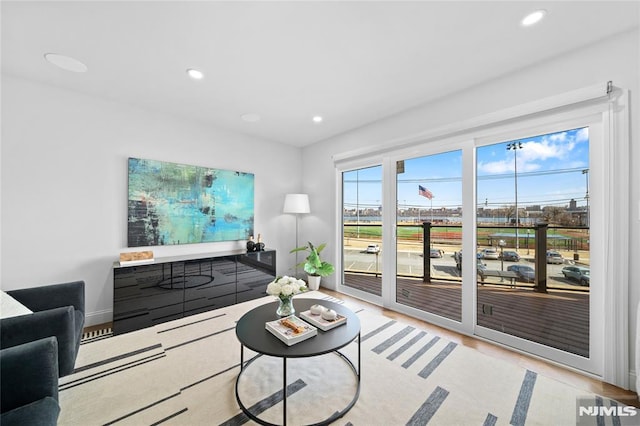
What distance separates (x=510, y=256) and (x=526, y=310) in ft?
1.68

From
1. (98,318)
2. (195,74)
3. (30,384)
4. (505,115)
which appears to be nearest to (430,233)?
(505,115)

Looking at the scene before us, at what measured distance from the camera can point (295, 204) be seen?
4145 mm

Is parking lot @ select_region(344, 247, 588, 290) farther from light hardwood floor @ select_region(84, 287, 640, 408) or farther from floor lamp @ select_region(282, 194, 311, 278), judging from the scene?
floor lamp @ select_region(282, 194, 311, 278)

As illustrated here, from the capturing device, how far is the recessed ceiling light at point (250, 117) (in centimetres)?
320

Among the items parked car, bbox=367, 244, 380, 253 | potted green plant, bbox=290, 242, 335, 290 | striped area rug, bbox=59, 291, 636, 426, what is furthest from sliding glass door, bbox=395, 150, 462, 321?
potted green plant, bbox=290, 242, 335, 290

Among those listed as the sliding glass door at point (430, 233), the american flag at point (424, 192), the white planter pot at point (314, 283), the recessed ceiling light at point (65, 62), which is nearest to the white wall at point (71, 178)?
the recessed ceiling light at point (65, 62)

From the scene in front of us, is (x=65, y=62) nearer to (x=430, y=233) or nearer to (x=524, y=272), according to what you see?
(x=430, y=233)

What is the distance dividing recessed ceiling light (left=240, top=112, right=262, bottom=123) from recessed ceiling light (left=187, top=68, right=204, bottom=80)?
0.86m

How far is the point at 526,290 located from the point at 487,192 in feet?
3.28

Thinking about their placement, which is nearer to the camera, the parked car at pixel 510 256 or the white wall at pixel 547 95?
the white wall at pixel 547 95

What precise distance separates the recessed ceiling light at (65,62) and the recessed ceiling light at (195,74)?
88 cm

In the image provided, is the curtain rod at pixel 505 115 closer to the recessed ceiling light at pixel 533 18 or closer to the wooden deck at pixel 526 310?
the recessed ceiling light at pixel 533 18

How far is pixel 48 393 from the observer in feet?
3.78

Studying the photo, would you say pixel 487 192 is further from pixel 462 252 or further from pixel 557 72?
pixel 557 72
